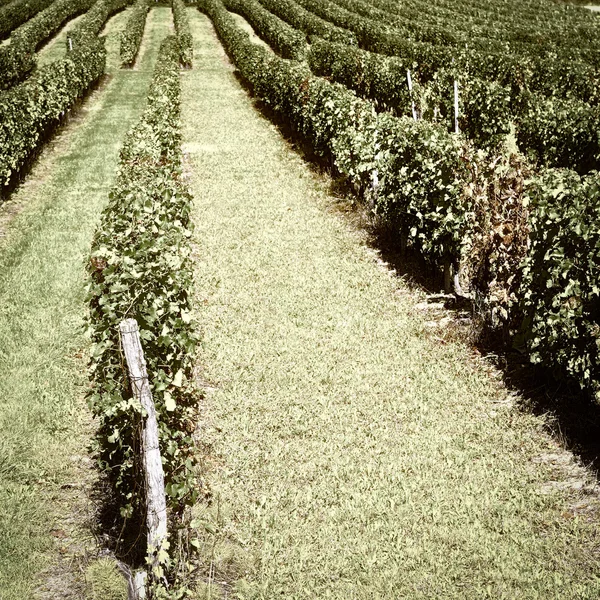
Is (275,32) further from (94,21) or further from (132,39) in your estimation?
(94,21)

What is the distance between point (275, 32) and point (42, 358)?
38.6 metres

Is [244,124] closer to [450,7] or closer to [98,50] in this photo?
[98,50]

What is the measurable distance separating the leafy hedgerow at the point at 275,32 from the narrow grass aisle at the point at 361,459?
29743mm

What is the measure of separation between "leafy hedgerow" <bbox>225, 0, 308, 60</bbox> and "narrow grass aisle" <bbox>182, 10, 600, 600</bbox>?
29.7m

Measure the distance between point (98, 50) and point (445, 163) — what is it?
29774mm

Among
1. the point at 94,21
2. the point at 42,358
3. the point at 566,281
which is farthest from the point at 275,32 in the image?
the point at 566,281

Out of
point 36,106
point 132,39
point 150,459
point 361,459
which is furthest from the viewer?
point 132,39

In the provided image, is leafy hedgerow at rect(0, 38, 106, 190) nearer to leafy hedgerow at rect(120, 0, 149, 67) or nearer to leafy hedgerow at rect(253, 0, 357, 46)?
leafy hedgerow at rect(120, 0, 149, 67)

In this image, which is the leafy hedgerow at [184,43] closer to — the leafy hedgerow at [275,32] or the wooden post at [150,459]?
the leafy hedgerow at [275,32]

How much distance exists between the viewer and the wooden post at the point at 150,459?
448cm

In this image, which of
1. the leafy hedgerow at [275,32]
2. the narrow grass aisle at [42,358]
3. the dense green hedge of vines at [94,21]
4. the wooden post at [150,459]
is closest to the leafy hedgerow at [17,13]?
the dense green hedge of vines at [94,21]

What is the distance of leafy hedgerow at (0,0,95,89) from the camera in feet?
99.4

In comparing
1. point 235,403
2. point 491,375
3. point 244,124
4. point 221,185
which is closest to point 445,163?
point 491,375

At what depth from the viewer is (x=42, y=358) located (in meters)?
8.01
